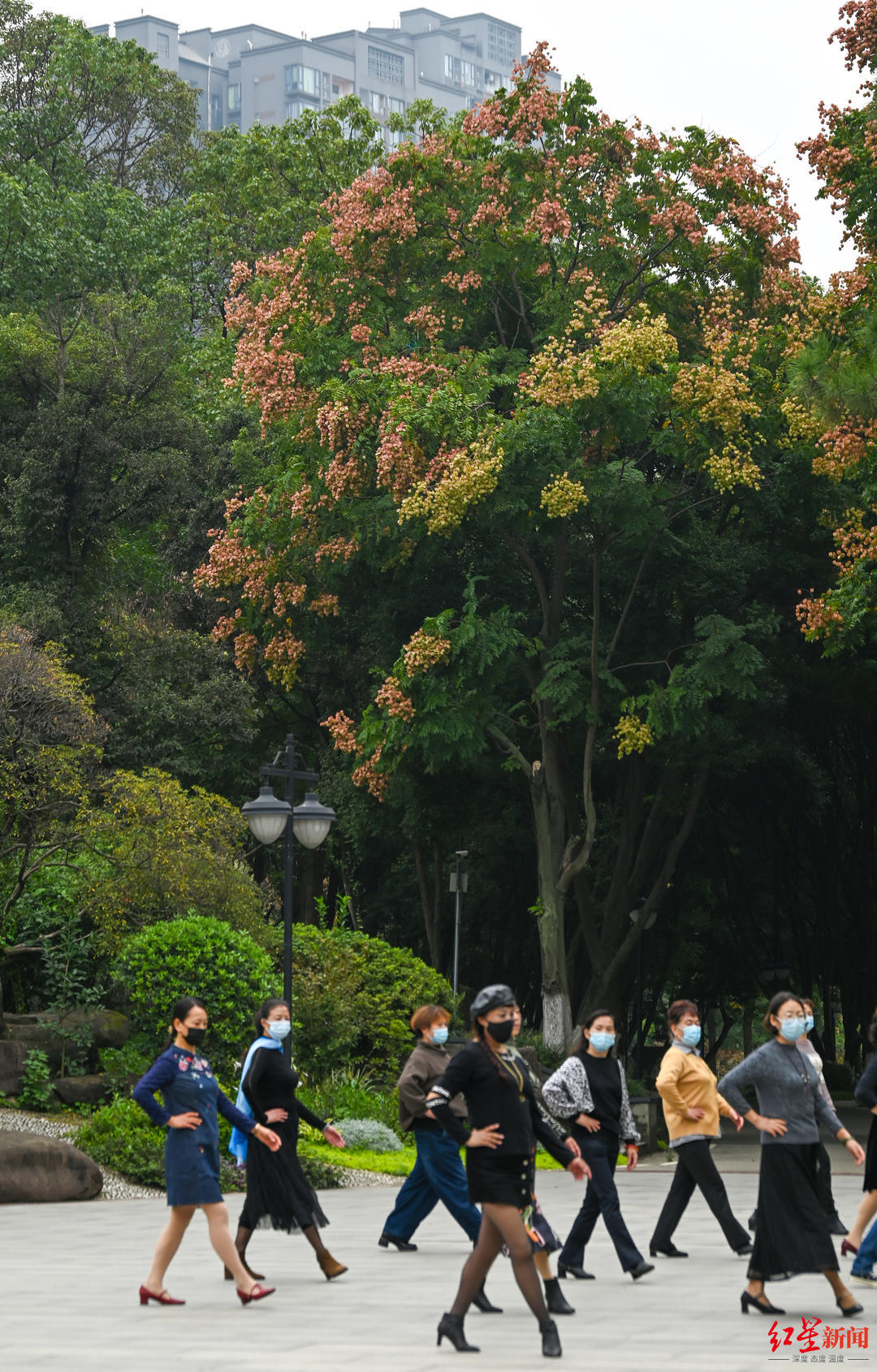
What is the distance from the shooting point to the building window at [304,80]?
159 m

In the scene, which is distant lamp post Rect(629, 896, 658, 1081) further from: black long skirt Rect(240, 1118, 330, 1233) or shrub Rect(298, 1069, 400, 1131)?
black long skirt Rect(240, 1118, 330, 1233)

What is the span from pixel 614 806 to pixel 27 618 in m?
11.7

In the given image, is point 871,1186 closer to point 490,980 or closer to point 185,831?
point 185,831

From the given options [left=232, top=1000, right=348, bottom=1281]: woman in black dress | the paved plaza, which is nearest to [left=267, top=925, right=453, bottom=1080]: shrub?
the paved plaza

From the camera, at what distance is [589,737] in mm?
25484

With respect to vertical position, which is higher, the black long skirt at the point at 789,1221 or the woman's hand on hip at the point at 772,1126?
the woman's hand on hip at the point at 772,1126

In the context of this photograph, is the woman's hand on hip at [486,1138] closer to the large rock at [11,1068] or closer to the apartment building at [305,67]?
the large rock at [11,1068]

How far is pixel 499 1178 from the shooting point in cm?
803

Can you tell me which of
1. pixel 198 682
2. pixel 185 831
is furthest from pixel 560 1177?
pixel 198 682

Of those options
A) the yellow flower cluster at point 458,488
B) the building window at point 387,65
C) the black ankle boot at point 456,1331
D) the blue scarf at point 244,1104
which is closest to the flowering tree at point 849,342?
the yellow flower cluster at point 458,488

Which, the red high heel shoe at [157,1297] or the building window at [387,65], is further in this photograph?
the building window at [387,65]

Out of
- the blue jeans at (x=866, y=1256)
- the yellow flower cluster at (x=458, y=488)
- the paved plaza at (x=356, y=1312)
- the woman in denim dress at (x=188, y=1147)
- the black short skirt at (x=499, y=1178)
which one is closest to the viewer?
the paved plaza at (x=356, y=1312)

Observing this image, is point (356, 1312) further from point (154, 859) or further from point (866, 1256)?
point (154, 859)

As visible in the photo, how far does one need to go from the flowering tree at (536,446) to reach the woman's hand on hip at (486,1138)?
14.9 m
